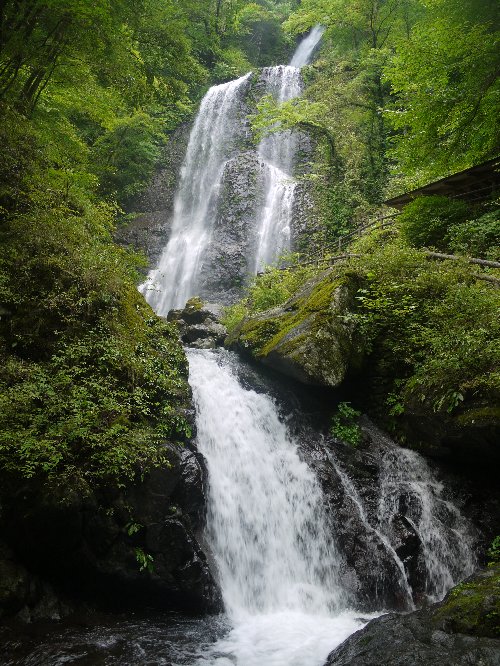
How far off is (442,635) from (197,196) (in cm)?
2346

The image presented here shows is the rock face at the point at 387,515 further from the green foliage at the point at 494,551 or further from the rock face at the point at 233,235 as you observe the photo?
the rock face at the point at 233,235

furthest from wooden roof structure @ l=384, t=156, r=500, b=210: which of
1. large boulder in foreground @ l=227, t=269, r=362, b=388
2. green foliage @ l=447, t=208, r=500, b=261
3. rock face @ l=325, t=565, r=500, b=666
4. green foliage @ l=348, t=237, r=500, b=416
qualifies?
rock face @ l=325, t=565, r=500, b=666

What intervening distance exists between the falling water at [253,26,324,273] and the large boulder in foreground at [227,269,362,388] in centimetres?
814

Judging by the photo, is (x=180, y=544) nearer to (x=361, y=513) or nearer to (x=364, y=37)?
(x=361, y=513)

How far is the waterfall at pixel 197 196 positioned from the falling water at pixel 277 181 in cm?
222

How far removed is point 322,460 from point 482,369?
3.16 metres

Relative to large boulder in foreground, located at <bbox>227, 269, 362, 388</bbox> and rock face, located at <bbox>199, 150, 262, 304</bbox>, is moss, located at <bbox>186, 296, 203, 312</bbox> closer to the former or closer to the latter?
rock face, located at <bbox>199, 150, 262, 304</bbox>

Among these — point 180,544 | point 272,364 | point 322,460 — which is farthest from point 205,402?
point 180,544

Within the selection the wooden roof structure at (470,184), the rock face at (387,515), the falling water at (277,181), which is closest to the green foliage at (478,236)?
the wooden roof structure at (470,184)

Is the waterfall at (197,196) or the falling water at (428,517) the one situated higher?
the waterfall at (197,196)

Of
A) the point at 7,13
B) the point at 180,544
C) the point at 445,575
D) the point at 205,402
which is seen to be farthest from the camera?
the point at 205,402

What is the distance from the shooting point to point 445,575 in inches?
252

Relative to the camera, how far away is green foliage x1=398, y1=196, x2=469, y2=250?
10969 mm

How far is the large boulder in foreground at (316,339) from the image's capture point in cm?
820
